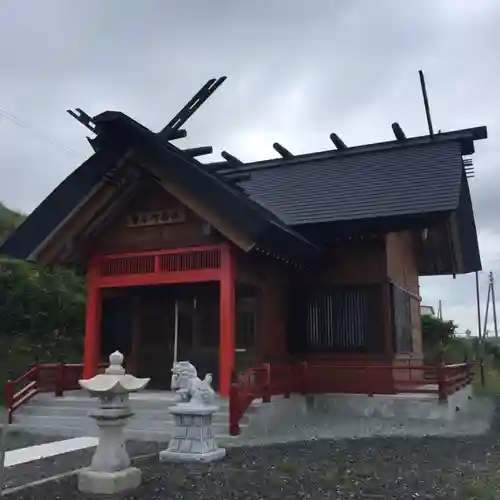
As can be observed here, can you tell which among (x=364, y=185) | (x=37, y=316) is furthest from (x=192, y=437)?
(x=37, y=316)

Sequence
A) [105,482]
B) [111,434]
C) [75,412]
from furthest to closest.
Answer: [75,412] < [111,434] < [105,482]

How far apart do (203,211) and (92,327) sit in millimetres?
2994

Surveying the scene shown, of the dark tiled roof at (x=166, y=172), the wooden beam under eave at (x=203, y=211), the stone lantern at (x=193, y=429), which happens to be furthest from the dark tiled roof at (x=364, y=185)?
the stone lantern at (x=193, y=429)

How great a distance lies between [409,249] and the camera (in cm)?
1385

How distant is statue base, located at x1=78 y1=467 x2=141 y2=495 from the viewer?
528 centimetres

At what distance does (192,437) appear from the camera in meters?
6.67

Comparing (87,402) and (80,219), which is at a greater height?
(80,219)

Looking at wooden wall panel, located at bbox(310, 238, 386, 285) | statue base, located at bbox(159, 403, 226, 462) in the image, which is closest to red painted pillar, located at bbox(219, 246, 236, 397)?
statue base, located at bbox(159, 403, 226, 462)

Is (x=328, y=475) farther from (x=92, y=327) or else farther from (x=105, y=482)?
(x=92, y=327)

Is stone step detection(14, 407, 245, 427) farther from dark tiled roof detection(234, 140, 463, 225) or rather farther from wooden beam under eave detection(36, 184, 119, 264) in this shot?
dark tiled roof detection(234, 140, 463, 225)

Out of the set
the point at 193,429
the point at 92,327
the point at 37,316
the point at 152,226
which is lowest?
the point at 193,429

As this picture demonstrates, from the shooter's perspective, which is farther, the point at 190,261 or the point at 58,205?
the point at 58,205

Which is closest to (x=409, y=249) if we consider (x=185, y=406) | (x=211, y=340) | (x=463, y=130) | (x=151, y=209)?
(x=463, y=130)

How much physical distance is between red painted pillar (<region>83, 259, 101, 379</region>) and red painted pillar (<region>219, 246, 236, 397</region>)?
97.6 inches
